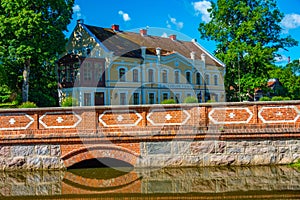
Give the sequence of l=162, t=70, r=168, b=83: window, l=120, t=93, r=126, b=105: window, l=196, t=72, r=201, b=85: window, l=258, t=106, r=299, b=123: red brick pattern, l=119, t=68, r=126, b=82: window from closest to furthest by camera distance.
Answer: l=258, t=106, r=299, b=123: red brick pattern, l=120, t=93, r=126, b=105: window, l=119, t=68, r=126, b=82: window, l=162, t=70, r=168, b=83: window, l=196, t=72, r=201, b=85: window

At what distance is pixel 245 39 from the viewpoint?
3219cm

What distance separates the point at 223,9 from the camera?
1281 inches

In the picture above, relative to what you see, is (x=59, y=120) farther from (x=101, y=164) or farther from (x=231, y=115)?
(x=231, y=115)

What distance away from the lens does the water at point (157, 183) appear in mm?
8289

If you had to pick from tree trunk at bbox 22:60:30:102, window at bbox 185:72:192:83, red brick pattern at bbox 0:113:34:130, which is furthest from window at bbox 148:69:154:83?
red brick pattern at bbox 0:113:34:130

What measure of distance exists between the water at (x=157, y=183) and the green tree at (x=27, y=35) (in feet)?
58.2

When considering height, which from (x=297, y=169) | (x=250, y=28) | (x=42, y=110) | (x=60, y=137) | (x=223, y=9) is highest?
(x=223, y=9)

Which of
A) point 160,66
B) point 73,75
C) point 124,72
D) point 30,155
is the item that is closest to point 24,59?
point 73,75

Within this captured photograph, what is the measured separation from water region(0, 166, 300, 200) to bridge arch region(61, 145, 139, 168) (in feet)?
1.37

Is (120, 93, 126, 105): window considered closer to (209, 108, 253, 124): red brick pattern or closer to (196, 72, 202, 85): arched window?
(196, 72, 202, 85): arched window

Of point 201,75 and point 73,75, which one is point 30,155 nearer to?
point 73,75

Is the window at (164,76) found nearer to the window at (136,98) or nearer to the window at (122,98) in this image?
A: the window at (136,98)

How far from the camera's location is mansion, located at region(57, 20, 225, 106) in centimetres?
3097

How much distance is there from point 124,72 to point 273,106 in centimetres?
2412
